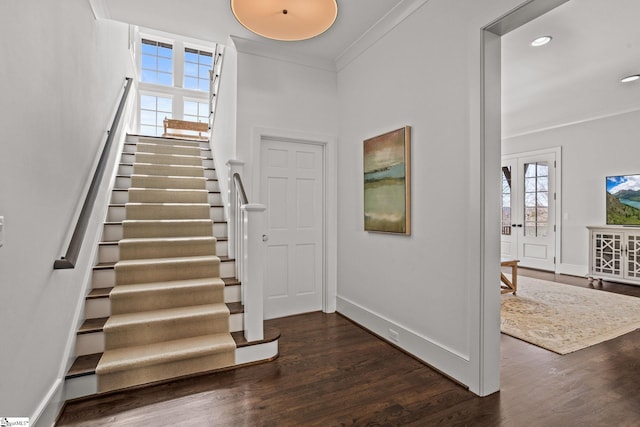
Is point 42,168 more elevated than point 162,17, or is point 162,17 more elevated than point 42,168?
point 162,17

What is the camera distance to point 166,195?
3793mm

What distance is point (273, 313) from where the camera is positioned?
358 centimetres

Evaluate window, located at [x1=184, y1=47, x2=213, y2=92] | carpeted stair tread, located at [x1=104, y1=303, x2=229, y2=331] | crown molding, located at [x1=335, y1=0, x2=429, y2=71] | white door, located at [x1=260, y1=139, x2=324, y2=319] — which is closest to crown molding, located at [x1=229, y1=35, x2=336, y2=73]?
crown molding, located at [x1=335, y1=0, x2=429, y2=71]

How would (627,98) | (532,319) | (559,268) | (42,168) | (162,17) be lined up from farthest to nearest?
(559,268) < (627,98) < (532,319) < (162,17) < (42,168)

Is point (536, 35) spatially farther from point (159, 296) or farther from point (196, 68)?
point (196, 68)

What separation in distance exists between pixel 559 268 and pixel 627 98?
3.02 metres

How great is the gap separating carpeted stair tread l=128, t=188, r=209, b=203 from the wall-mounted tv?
21.1ft

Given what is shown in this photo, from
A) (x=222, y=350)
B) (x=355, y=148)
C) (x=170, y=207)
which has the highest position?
(x=355, y=148)

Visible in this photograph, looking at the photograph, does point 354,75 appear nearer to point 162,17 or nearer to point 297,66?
point 297,66

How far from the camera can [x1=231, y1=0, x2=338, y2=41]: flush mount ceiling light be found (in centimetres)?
179

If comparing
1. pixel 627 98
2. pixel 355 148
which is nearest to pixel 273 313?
pixel 355 148

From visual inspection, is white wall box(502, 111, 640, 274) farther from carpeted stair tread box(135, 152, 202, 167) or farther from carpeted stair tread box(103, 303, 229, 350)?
carpeted stair tread box(135, 152, 202, 167)

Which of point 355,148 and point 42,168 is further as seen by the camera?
point 355,148

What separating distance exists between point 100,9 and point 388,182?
114 inches
